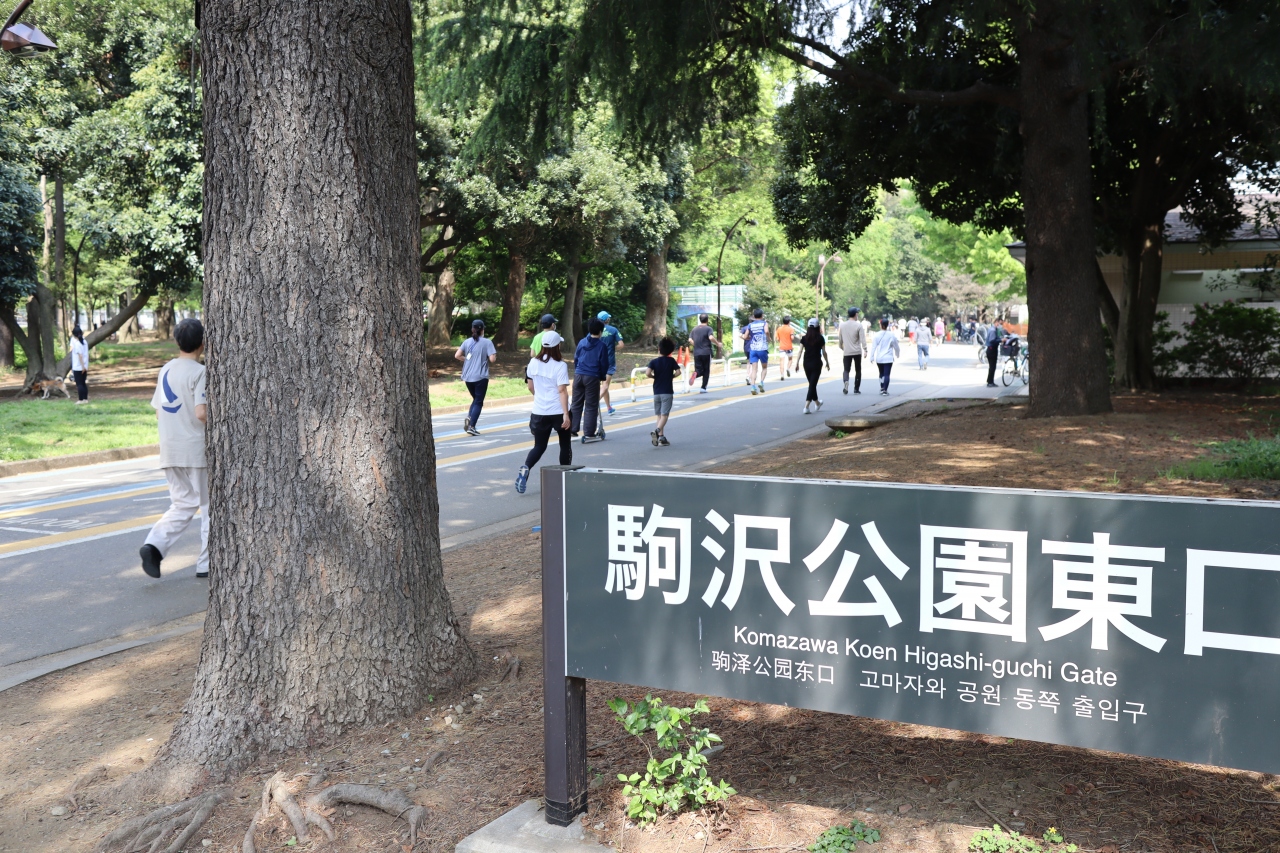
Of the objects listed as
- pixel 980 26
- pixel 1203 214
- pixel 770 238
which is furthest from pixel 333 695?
pixel 770 238

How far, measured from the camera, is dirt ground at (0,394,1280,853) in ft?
11.1

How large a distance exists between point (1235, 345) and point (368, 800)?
64.4 ft

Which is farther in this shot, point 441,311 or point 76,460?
point 441,311

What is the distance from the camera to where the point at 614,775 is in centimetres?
390

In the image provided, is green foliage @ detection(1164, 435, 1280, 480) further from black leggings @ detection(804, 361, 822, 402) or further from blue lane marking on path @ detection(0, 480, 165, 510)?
blue lane marking on path @ detection(0, 480, 165, 510)

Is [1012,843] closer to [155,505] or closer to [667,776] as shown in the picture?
[667,776]

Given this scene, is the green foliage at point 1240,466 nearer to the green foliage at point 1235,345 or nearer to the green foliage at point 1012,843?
the green foliage at point 1012,843

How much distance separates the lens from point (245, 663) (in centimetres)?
430

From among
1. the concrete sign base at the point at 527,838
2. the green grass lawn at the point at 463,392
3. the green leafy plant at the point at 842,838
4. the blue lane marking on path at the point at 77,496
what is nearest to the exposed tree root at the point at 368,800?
the concrete sign base at the point at 527,838

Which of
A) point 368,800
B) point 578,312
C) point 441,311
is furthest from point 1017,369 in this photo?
point 368,800

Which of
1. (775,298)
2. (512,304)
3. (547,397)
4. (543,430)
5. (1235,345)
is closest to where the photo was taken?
(547,397)

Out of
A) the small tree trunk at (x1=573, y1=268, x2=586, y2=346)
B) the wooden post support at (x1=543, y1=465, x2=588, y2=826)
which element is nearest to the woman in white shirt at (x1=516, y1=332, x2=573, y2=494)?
the wooden post support at (x1=543, y1=465, x2=588, y2=826)

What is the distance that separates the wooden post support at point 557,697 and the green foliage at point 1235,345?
62.8 ft

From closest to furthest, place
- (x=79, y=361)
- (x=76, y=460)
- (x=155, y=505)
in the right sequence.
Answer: (x=155, y=505) < (x=76, y=460) < (x=79, y=361)
